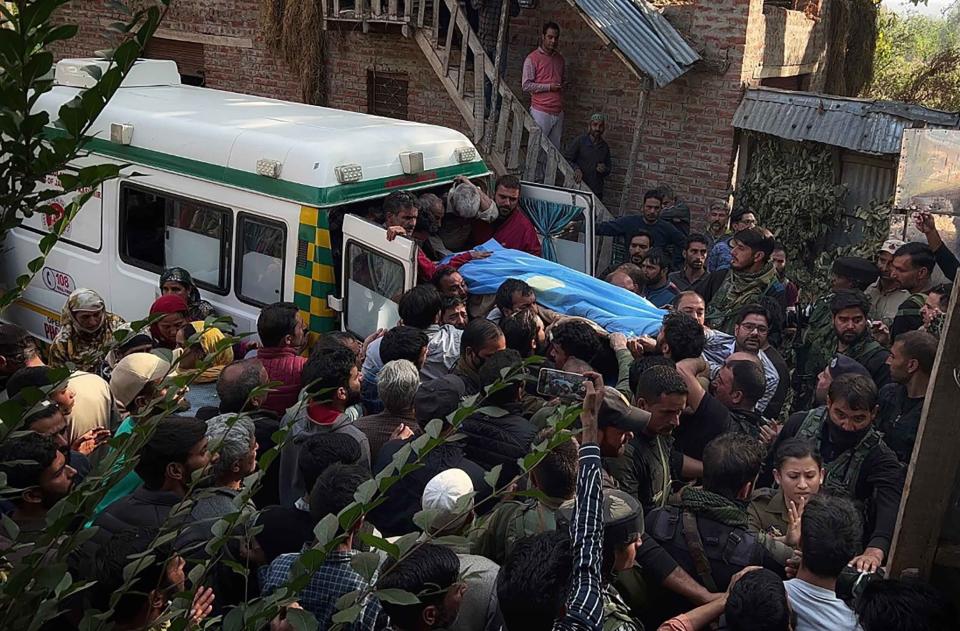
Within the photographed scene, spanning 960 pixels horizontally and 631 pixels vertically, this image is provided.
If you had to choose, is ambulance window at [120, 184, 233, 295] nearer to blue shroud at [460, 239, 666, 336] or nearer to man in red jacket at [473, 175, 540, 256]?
blue shroud at [460, 239, 666, 336]

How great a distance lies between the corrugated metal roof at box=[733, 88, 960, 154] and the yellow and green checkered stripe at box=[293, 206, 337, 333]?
5530 mm

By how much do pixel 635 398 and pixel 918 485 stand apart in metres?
1.50

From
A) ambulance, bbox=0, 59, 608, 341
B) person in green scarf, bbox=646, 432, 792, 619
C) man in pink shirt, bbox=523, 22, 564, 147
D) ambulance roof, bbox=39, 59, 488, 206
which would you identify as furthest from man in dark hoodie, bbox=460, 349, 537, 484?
man in pink shirt, bbox=523, 22, 564, 147

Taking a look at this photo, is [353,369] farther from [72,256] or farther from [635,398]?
[72,256]

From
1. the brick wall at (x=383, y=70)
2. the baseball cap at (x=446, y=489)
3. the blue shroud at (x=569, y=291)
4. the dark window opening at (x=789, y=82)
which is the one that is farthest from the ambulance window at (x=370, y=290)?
the dark window opening at (x=789, y=82)

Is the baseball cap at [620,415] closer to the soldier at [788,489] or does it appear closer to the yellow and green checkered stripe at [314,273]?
the soldier at [788,489]

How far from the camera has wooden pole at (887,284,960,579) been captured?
2348mm

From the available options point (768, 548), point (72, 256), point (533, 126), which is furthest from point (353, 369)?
point (533, 126)

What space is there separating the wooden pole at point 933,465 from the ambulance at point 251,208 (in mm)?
3139

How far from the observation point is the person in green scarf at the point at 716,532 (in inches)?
125

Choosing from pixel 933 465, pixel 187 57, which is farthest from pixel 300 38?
pixel 933 465

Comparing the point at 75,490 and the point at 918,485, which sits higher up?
the point at 75,490

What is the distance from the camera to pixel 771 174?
31.1 ft

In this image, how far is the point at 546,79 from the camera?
33.2 feet
